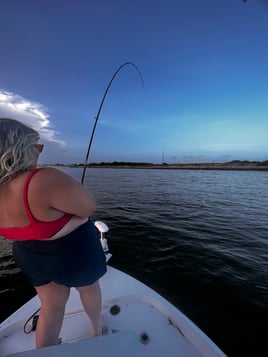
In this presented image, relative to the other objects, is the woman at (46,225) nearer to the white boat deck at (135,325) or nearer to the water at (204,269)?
the white boat deck at (135,325)

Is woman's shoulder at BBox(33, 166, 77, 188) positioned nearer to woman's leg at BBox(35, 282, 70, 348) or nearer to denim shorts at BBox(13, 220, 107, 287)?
denim shorts at BBox(13, 220, 107, 287)

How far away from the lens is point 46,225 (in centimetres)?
94

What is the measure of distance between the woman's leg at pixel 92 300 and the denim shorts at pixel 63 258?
13cm

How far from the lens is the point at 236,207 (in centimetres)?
943

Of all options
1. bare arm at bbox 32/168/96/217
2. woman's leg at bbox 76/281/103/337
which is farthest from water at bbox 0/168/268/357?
bare arm at bbox 32/168/96/217

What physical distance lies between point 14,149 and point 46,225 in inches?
17.3

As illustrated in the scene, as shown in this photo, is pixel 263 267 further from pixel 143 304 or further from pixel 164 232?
pixel 143 304

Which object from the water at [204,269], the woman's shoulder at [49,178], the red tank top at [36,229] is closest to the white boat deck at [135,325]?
the red tank top at [36,229]

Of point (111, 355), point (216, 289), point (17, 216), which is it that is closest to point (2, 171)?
point (17, 216)

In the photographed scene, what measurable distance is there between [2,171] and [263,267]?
510cm

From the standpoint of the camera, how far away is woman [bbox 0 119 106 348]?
2.89 feet

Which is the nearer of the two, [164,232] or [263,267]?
[263,267]

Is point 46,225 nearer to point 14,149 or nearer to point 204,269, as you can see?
point 14,149

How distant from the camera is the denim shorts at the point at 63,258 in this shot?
105cm
